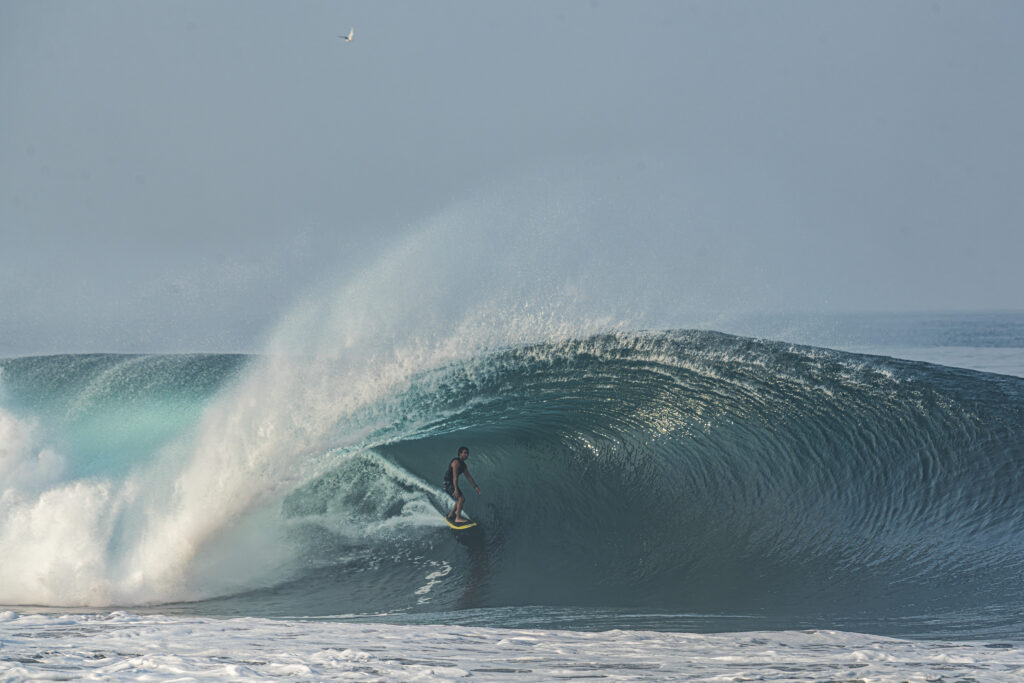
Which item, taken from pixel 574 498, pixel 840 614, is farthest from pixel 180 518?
pixel 840 614

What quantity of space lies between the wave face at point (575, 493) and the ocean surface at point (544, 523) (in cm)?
4

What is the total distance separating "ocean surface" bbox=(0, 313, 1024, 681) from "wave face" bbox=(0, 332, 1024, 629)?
0.12 feet

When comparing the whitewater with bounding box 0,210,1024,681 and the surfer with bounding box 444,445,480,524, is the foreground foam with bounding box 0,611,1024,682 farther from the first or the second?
the surfer with bounding box 444,445,480,524

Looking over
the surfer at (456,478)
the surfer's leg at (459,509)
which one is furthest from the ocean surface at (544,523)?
the surfer at (456,478)

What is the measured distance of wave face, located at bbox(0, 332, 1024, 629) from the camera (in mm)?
7082

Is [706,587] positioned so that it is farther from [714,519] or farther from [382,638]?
[382,638]

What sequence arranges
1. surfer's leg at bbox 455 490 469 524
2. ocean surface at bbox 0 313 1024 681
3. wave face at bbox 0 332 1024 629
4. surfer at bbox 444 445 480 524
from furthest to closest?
surfer's leg at bbox 455 490 469 524 < surfer at bbox 444 445 480 524 < wave face at bbox 0 332 1024 629 < ocean surface at bbox 0 313 1024 681

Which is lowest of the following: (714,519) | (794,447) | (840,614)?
(840,614)

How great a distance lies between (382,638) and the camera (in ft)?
17.2

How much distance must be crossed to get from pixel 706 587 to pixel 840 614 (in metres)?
1.16

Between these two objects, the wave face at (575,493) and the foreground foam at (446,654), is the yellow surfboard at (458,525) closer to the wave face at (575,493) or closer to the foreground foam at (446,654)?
the wave face at (575,493)

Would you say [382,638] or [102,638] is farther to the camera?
[382,638]

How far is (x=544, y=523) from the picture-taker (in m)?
8.81

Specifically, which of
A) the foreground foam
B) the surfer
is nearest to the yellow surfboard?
the surfer
